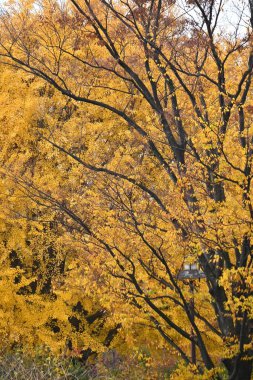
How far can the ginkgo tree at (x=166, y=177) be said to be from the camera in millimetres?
7289

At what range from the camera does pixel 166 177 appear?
1141 centimetres

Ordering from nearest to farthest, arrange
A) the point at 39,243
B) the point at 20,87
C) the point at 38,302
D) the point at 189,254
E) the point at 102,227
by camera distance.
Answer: the point at 189,254 < the point at 102,227 < the point at 38,302 < the point at 39,243 < the point at 20,87

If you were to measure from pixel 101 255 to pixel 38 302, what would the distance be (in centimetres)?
259

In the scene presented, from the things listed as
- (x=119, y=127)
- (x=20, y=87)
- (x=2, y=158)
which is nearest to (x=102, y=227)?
(x=2, y=158)

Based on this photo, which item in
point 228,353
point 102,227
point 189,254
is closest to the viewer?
point 228,353

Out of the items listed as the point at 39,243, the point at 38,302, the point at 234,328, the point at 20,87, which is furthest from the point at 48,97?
the point at 234,328

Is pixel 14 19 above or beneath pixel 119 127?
above

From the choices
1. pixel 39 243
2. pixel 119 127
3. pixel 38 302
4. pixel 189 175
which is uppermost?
pixel 119 127

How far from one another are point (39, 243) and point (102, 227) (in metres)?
2.52

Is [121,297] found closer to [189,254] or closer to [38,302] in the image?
[189,254]

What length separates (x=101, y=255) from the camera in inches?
325

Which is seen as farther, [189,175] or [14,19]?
[14,19]

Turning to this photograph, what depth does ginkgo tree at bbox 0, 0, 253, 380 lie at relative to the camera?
7.29 meters

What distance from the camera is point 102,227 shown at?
8898 mm
